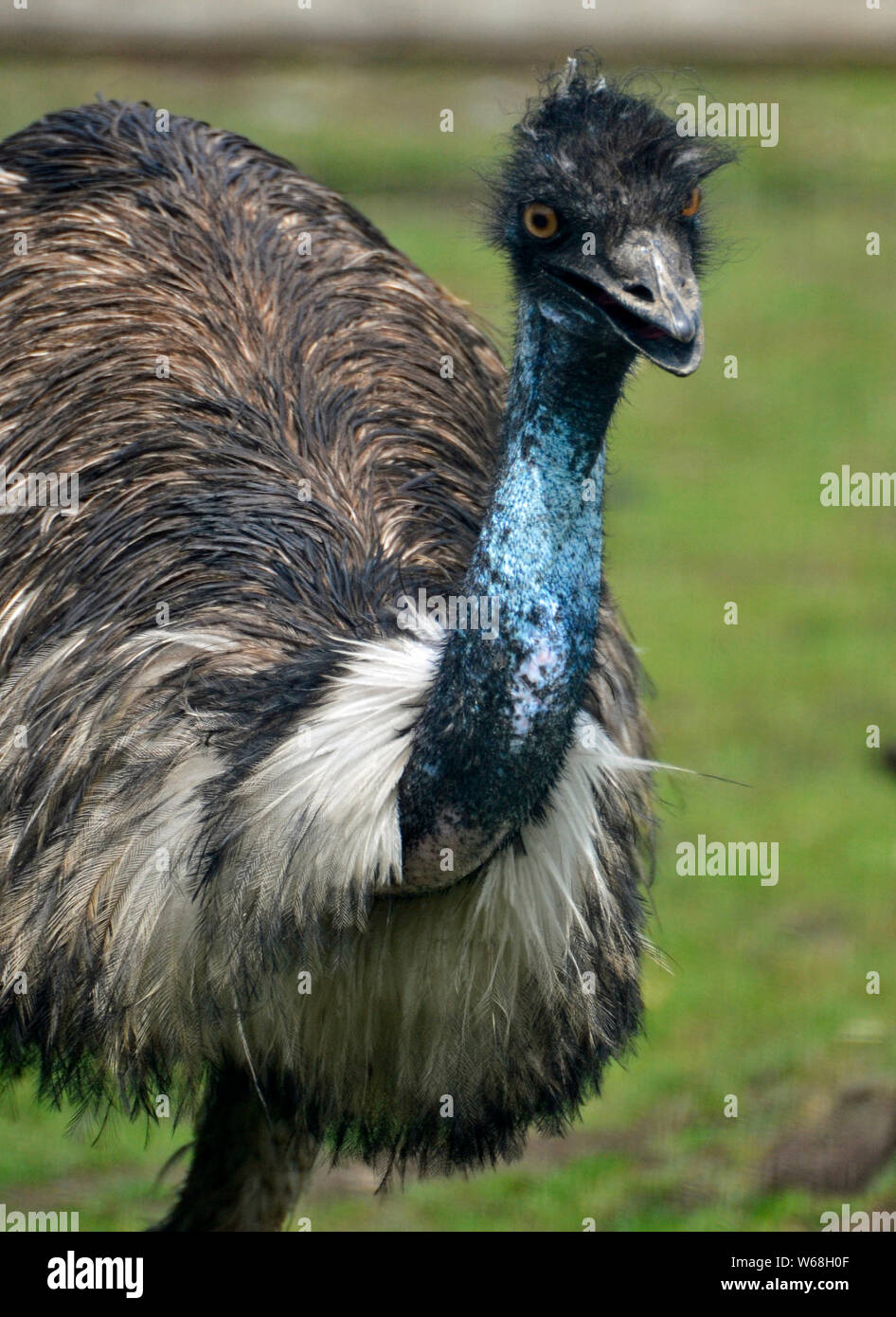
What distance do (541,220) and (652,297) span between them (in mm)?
267

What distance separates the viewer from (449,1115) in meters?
3.47

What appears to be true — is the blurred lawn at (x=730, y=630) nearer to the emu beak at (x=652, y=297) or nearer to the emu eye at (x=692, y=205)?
the emu eye at (x=692, y=205)

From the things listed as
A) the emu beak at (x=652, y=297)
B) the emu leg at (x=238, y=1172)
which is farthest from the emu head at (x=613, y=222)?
the emu leg at (x=238, y=1172)

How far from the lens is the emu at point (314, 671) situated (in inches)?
117

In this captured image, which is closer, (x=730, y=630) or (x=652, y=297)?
(x=652, y=297)

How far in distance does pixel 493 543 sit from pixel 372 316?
1526 mm

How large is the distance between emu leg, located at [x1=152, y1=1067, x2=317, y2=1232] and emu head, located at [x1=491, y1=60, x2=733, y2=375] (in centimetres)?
187

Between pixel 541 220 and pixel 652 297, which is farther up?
pixel 541 220

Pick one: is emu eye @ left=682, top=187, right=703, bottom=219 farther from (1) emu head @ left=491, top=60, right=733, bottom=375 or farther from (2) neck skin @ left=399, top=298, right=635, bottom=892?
(2) neck skin @ left=399, top=298, right=635, bottom=892

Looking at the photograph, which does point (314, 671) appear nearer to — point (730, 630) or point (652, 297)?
point (652, 297)

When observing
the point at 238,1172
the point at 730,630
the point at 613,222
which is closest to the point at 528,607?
the point at 613,222

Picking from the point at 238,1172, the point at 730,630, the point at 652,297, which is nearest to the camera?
the point at 652,297

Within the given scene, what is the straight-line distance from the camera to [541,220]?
2.99 m
